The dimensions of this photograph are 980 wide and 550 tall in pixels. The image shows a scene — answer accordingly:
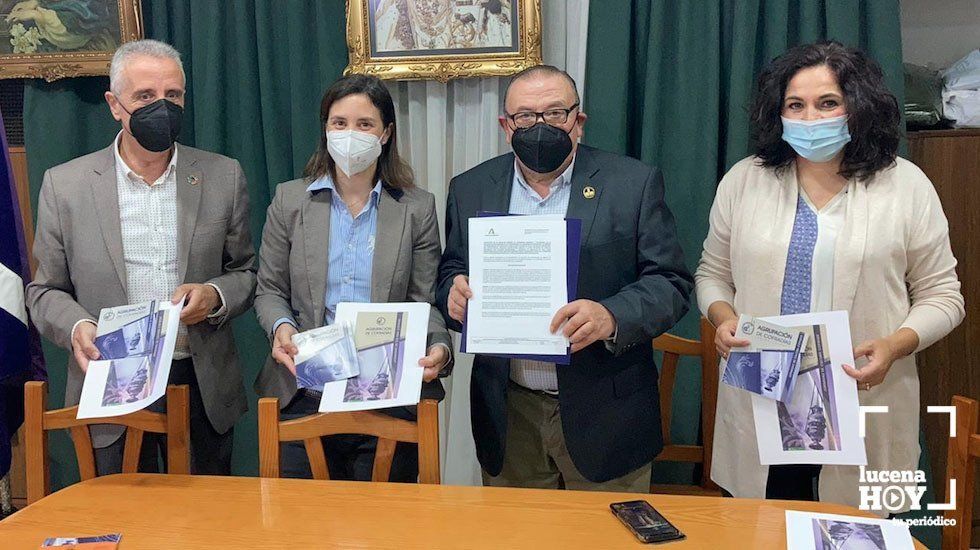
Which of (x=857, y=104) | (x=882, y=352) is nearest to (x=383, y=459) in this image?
(x=882, y=352)

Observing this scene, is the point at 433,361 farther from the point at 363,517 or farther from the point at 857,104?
the point at 857,104

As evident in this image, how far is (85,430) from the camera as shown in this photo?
1.82m

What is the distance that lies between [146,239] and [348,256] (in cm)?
56

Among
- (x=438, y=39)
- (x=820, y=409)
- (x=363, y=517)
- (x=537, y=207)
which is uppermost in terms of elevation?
(x=438, y=39)

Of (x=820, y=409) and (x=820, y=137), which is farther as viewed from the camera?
(x=820, y=137)

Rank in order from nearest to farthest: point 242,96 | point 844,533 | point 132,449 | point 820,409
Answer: point 844,533
point 820,409
point 132,449
point 242,96

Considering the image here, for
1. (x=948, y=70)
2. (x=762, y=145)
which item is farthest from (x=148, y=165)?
(x=948, y=70)

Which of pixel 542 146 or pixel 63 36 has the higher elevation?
pixel 63 36

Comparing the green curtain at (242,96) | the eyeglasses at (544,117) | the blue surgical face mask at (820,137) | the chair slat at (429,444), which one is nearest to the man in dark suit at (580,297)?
the eyeglasses at (544,117)

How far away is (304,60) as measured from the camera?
2.96m

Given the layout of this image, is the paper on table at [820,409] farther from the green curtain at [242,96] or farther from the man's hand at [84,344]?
the green curtain at [242,96]

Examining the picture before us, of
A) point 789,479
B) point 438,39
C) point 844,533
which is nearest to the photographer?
point 844,533

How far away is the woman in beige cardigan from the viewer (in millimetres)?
1831

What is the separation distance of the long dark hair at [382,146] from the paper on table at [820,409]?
1.07 m
